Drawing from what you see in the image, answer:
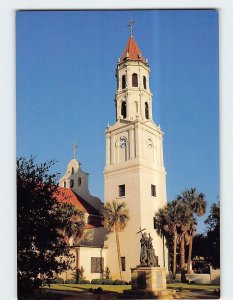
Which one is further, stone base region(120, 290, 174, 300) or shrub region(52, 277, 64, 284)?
stone base region(120, 290, 174, 300)

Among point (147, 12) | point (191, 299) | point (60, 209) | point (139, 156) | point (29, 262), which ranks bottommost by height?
point (191, 299)

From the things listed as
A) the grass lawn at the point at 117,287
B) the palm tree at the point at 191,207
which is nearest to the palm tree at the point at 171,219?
the palm tree at the point at 191,207

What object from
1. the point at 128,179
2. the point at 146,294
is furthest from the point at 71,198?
the point at 146,294

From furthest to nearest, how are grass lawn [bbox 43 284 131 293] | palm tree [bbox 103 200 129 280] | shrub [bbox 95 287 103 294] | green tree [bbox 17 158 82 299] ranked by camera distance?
1. palm tree [bbox 103 200 129 280]
2. shrub [bbox 95 287 103 294]
3. grass lawn [bbox 43 284 131 293]
4. green tree [bbox 17 158 82 299]

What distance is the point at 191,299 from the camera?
11.3m

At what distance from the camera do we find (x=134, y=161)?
13.1m

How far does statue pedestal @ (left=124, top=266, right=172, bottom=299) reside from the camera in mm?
11789

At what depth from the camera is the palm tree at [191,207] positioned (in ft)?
40.3

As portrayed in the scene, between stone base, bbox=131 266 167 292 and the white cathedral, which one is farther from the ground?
the white cathedral

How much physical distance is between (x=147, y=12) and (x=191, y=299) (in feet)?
20.1

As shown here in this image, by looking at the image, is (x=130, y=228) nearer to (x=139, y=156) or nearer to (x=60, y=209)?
(x=139, y=156)

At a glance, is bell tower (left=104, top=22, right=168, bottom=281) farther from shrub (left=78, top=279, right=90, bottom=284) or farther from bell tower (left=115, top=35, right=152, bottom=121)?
shrub (left=78, top=279, right=90, bottom=284)

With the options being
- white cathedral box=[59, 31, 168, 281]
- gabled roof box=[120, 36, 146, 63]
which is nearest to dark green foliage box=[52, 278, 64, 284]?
white cathedral box=[59, 31, 168, 281]
